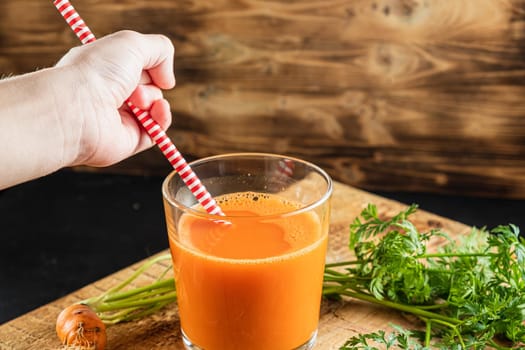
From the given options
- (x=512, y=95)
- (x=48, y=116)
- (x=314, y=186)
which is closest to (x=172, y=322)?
(x=314, y=186)

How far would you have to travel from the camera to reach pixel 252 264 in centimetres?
110

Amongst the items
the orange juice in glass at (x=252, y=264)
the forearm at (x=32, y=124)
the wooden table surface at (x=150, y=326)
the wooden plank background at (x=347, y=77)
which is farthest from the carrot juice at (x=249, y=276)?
the wooden plank background at (x=347, y=77)

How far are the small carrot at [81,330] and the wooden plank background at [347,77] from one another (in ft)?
4.21

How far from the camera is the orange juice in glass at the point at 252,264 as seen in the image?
1.10 meters

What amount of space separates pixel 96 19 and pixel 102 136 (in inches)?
51.0

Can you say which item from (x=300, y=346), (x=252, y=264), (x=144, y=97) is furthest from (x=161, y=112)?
(x=300, y=346)

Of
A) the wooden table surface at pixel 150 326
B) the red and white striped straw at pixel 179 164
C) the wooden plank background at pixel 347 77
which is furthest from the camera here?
the wooden plank background at pixel 347 77

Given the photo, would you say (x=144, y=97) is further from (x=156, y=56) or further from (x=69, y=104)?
(x=69, y=104)

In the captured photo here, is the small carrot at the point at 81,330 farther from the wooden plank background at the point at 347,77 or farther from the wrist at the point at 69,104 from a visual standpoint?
the wooden plank background at the point at 347,77

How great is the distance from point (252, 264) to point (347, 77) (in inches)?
53.1

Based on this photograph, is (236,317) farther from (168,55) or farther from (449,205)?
(449,205)

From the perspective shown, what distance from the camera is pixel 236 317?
1.15 metres

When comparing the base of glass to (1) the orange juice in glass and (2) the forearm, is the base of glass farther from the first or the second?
(2) the forearm

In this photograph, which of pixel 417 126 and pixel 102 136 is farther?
pixel 417 126
